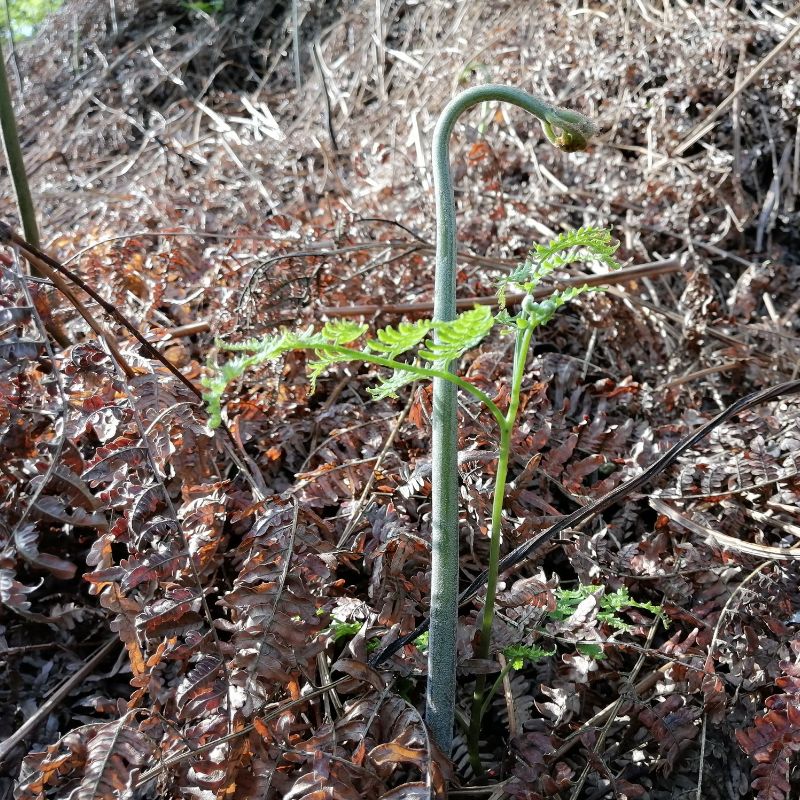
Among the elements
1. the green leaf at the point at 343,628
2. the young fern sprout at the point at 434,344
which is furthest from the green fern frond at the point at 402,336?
the green leaf at the point at 343,628

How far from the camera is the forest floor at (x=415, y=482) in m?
1.43

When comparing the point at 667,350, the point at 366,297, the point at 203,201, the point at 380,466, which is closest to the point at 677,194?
the point at 667,350

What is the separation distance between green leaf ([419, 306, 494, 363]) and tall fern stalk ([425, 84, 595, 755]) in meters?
0.18

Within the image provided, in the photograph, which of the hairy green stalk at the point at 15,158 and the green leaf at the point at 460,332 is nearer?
the green leaf at the point at 460,332

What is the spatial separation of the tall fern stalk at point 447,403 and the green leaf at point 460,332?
0.59 ft

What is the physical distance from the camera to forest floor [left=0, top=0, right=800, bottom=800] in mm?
1430

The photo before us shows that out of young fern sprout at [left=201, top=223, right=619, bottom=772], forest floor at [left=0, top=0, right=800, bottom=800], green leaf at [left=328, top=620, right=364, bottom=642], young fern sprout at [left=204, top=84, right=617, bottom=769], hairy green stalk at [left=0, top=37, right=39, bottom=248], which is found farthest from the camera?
hairy green stalk at [left=0, top=37, right=39, bottom=248]

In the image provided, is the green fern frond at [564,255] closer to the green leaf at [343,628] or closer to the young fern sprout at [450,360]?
the young fern sprout at [450,360]

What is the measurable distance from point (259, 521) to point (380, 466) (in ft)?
1.55

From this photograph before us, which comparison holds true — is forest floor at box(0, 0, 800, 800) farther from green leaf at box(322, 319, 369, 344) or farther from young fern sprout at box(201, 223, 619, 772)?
green leaf at box(322, 319, 369, 344)

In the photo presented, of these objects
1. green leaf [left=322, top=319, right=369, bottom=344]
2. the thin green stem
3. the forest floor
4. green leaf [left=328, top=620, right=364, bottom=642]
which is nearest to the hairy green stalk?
the forest floor

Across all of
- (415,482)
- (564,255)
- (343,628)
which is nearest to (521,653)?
(343,628)

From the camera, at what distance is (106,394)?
6.04 feet

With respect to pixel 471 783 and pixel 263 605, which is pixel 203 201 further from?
pixel 471 783
